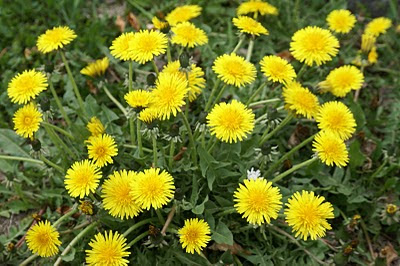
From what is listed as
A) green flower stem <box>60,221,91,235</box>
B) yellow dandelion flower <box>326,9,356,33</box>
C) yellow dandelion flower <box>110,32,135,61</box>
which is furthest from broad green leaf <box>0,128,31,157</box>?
yellow dandelion flower <box>326,9,356,33</box>

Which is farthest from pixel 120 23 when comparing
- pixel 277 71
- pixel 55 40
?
pixel 277 71

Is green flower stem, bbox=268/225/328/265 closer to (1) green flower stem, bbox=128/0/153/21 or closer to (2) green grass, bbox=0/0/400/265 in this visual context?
(2) green grass, bbox=0/0/400/265

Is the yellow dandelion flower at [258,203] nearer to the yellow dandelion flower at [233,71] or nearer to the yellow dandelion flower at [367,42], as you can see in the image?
the yellow dandelion flower at [233,71]

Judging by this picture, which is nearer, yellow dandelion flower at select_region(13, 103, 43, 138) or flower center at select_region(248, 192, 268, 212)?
flower center at select_region(248, 192, 268, 212)

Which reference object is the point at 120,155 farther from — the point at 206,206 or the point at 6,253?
the point at 6,253

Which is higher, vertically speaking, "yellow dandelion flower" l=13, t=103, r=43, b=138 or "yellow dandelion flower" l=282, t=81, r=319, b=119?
"yellow dandelion flower" l=282, t=81, r=319, b=119

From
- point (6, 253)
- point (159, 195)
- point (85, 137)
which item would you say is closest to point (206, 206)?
point (159, 195)

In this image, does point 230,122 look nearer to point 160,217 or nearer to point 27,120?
point 160,217
